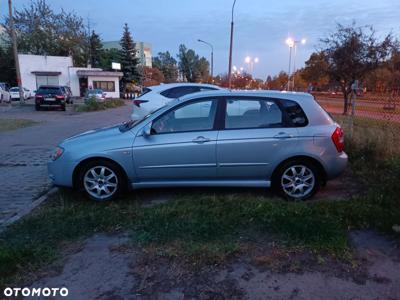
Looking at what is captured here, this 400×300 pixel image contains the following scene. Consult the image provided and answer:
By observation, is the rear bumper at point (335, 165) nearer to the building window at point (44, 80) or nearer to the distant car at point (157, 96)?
the distant car at point (157, 96)

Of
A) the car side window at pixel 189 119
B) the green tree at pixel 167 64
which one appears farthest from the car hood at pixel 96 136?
the green tree at pixel 167 64

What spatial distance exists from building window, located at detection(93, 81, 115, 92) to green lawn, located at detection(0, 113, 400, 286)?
48436 mm

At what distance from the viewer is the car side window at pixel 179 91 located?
364 inches

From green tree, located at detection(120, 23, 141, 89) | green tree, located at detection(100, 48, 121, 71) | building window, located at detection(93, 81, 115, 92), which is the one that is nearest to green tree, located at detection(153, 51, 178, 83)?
green tree, located at detection(100, 48, 121, 71)

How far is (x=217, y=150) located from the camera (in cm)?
493

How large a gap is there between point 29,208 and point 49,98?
2324 centimetres

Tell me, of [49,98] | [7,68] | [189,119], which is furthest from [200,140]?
[7,68]

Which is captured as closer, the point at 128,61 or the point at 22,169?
the point at 22,169

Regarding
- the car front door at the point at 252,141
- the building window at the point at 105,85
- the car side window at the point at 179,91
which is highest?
the building window at the point at 105,85

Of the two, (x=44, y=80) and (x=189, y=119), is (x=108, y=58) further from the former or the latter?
(x=189, y=119)

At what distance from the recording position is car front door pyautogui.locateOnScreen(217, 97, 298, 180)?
493 cm

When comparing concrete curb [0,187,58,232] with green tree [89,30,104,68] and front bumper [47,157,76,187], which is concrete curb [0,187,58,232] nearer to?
front bumper [47,157,76,187]

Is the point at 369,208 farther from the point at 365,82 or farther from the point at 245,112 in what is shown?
the point at 365,82

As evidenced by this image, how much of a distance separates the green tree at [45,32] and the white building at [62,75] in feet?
38.4
